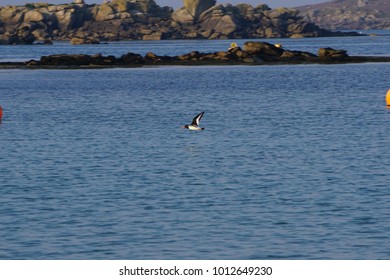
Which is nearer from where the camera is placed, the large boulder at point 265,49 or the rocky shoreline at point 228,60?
the rocky shoreline at point 228,60

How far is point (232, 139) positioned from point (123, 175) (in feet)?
42.5

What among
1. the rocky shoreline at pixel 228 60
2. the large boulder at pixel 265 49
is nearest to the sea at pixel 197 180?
the rocky shoreline at pixel 228 60

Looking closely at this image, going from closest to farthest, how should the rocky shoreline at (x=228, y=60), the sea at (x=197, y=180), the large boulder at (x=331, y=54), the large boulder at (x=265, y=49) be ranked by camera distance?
the sea at (x=197, y=180) < the rocky shoreline at (x=228, y=60) < the large boulder at (x=265, y=49) < the large boulder at (x=331, y=54)

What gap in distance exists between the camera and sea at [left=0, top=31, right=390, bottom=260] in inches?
976

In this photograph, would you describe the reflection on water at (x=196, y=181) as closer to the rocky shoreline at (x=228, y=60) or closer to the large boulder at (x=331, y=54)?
the rocky shoreline at (x=228, y=60)

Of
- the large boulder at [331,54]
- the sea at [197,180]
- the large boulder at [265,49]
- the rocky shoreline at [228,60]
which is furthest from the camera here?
the large boulder at [331,54]

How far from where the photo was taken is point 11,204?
3038 cm

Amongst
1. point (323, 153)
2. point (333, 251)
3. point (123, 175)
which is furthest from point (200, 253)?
point (323, 153)

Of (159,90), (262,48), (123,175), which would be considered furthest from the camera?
(262,48)

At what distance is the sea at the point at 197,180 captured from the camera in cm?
2480

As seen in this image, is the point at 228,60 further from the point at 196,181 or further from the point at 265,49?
the point at 196,181

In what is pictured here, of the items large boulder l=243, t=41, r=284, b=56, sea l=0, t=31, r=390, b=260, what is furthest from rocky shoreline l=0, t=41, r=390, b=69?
sea l=0, t=31, r=390, b=260

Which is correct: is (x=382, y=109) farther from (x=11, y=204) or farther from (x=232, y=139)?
(x=11, y=204)

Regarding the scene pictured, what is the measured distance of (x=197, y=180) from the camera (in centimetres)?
3512
